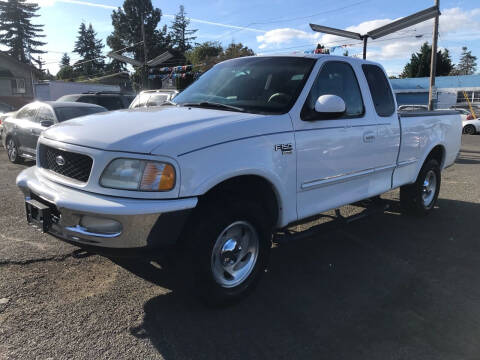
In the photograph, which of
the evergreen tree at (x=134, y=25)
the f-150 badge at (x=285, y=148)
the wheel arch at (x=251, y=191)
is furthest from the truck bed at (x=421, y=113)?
the evergreen tree at (x=134, y=25)

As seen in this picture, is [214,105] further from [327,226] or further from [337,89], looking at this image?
[327,226]

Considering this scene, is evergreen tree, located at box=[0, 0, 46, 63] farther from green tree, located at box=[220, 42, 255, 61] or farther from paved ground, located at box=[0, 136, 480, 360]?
paved ground, located at box=[0, 136, 480, 360]

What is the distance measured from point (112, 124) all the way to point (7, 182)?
5690mm

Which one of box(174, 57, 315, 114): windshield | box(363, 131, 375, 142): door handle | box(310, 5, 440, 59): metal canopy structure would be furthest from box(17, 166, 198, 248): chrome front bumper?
box(310, 5, 440, 59): metal canopy structure

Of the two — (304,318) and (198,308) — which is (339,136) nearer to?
(304,318)

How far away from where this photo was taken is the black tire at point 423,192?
5605 millimetres

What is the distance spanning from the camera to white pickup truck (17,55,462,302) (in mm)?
2629

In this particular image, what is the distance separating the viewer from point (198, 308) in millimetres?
3152

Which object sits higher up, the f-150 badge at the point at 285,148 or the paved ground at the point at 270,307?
the f-150 badge at the point at 285,148

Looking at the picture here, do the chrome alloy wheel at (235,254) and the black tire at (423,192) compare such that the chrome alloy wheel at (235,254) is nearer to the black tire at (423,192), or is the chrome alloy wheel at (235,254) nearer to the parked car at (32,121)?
the black tire at (423,192)

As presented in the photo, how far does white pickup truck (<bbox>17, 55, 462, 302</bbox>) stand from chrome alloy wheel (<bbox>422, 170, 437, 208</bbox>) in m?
1.53

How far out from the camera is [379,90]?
4.65 meters

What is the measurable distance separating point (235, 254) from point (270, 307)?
1.67 feet

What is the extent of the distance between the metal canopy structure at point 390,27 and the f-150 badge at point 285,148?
902 centimetres
